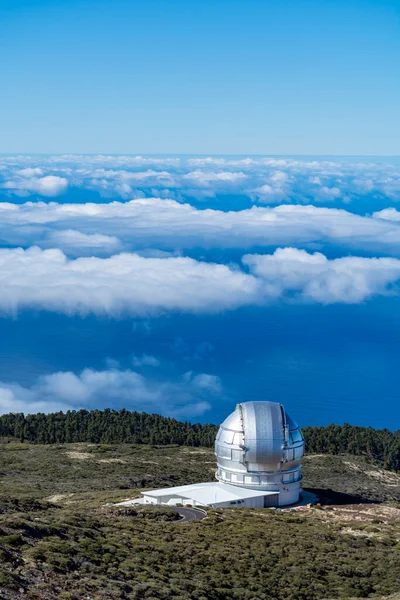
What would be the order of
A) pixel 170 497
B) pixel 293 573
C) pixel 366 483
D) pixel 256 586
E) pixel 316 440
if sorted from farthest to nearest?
1. pixel 316 440
2. pixel 366 483
3. pixel 170 497
4. pixel 293 573
5. pixel 256 586

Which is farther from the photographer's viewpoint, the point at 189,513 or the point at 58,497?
the point at 58,497

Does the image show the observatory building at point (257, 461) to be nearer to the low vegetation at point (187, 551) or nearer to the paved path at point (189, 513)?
the low vegetation at point (187, 551)

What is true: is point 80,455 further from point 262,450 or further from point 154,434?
point 262,450

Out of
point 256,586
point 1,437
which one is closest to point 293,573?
point 256,586

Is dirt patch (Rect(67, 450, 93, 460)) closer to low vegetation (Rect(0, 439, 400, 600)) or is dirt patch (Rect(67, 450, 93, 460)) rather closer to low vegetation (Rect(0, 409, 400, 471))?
low vegetation (Rect(0, 439, 400, 600))

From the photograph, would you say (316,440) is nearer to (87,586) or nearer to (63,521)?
(63,521)

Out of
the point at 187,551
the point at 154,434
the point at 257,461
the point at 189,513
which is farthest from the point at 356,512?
the point at 154,434
